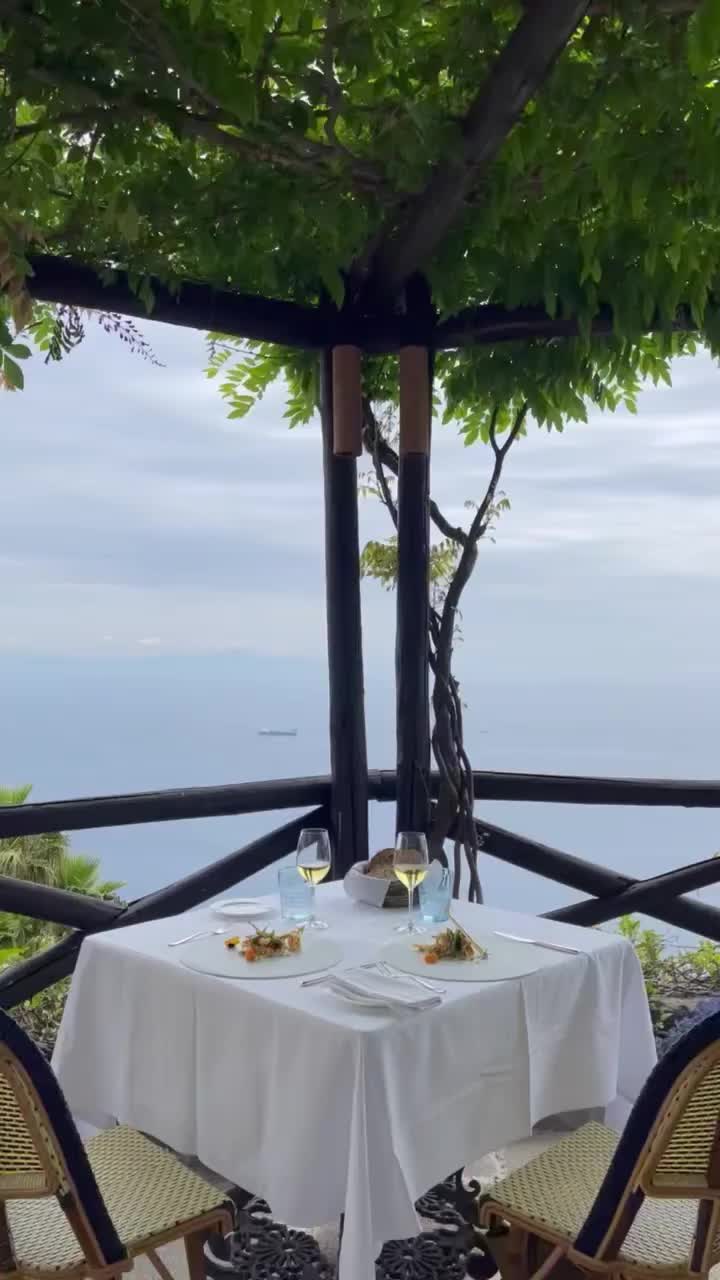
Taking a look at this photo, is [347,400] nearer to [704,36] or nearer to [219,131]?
[219,131]

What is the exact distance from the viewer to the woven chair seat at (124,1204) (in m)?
1.84

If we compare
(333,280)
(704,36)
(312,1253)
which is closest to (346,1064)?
(312,1253)

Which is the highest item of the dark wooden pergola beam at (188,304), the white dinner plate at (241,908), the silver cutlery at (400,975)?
the dark wooden pergola beam at (188,304)

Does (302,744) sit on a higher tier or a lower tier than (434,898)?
higher

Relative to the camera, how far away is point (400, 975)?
2.15 metres

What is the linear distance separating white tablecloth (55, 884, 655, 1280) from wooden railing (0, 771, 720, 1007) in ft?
2.77

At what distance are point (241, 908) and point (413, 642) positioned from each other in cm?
127

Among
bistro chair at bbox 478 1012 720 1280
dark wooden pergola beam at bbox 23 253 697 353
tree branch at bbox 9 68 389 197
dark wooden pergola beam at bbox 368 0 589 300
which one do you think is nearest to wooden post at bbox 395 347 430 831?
dark wooden pergola beam at bbox 23 253 697 353

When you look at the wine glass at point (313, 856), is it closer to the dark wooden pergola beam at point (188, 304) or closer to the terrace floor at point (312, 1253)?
the terrace floor at point (312, 1253)

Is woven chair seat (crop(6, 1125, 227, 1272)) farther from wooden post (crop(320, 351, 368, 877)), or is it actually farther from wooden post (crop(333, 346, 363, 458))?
wooden post (crop(333, 346, 363, 458))

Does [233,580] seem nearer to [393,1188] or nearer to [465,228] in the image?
[465,228]

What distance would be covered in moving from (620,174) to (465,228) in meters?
0.56

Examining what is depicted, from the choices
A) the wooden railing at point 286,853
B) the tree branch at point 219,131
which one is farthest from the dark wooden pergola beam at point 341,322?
the wooden railing at point 286,853

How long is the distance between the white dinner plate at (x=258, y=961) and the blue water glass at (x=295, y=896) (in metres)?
0.13
